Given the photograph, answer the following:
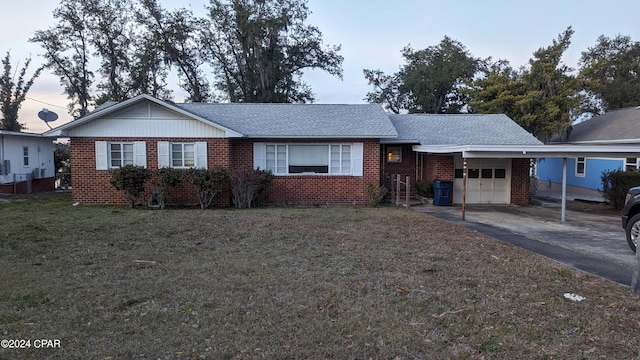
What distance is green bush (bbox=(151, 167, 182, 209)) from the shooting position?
538 inches

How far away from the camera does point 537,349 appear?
12.4ft

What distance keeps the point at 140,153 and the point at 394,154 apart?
9.84 metres

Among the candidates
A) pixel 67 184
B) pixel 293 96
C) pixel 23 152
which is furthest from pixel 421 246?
pixel 293 96

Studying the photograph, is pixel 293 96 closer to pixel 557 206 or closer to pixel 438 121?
pixel 438 121

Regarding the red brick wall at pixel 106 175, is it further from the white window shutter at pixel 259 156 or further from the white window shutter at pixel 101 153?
the white window shutter at pixel 259 156

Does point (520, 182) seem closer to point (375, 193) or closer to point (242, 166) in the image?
point (375, 193)

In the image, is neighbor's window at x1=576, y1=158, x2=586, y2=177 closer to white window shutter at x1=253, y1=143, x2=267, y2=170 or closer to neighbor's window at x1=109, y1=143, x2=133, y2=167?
white window shutter at x1=253, y1=143, x2=267, y2=170

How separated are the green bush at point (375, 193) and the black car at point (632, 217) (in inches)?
315

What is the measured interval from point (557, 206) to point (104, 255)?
16.3 meters

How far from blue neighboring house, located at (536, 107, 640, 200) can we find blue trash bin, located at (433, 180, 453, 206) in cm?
618

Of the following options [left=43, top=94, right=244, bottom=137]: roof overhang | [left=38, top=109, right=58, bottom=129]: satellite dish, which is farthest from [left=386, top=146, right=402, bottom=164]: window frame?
[left=38, top=109, right=58, bottom=129]: satellite dish

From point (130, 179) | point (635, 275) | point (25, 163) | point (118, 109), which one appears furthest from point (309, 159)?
point (25, 163)

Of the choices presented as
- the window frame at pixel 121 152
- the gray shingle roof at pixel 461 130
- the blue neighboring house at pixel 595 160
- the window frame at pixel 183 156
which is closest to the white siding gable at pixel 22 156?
the window frame at pixel 121 152

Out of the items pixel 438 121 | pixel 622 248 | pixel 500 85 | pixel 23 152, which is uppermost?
pixel 500 85
